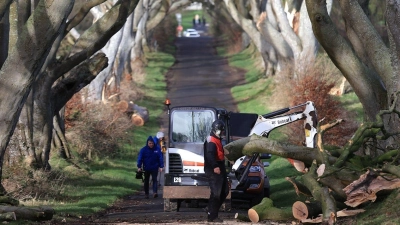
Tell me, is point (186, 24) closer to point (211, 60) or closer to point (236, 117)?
point (211, 60)

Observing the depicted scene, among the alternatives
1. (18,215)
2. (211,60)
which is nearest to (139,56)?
(211,60)

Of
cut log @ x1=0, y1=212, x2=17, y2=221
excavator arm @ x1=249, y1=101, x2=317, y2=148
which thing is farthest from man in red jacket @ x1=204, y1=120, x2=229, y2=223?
cut log @ x1=0, y1=212, x2=17, y2=221

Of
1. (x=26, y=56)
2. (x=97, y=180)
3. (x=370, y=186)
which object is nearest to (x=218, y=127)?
(x=370, y=186)

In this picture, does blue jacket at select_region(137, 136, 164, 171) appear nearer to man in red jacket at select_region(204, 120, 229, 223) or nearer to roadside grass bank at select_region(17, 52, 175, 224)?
roadside grass bank at select_region(17, 52, 175, 224)

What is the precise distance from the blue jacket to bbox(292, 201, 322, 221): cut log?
27.5 feet

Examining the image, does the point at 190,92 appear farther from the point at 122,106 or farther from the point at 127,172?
the point at 127,172

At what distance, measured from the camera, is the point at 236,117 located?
21.4 metres

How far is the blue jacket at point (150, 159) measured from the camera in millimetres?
22562

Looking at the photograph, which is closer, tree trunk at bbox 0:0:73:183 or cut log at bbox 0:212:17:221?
cut log at bbox 0:212:17:221

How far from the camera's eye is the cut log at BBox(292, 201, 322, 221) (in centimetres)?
1450

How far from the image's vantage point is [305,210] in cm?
1450

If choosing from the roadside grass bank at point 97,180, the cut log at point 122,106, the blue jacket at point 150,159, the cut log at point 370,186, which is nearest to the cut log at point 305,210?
the cut log at point 370,186

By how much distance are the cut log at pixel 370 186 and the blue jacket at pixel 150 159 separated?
921 cm

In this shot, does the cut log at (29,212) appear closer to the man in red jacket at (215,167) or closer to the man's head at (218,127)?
the man in red jacket at (215,167)
